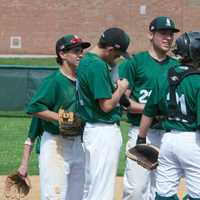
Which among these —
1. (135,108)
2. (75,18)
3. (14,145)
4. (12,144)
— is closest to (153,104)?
(135,108)

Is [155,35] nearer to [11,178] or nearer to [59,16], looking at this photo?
[11,178]

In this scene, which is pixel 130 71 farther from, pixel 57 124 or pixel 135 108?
pixel 57 124

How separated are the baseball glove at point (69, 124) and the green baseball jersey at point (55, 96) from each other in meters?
0.09

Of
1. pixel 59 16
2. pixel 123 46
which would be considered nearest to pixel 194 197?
pixel 123 46

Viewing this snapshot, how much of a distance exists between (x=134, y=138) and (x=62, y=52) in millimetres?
1249

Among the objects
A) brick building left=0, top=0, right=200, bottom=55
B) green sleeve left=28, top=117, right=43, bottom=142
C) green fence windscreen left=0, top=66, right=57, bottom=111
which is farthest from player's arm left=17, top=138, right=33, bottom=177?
brick building left=0, top=0, right=200, bottom=55

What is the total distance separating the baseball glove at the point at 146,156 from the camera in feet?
→ 20.4

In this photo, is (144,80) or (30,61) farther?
(30,61)

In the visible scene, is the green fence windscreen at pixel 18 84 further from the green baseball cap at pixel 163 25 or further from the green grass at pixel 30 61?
the green grass at pixel 30 61

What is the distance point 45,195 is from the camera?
6.32 meters

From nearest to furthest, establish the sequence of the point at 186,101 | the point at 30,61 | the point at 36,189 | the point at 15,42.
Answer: the point at 186,101, the point at 36,189, the point at 30,61, the point at 15,42

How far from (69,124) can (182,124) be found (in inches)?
42.9

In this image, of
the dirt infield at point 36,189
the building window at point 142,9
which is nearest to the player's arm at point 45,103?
the dirt infield at point 36,189

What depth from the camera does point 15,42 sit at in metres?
39.8
